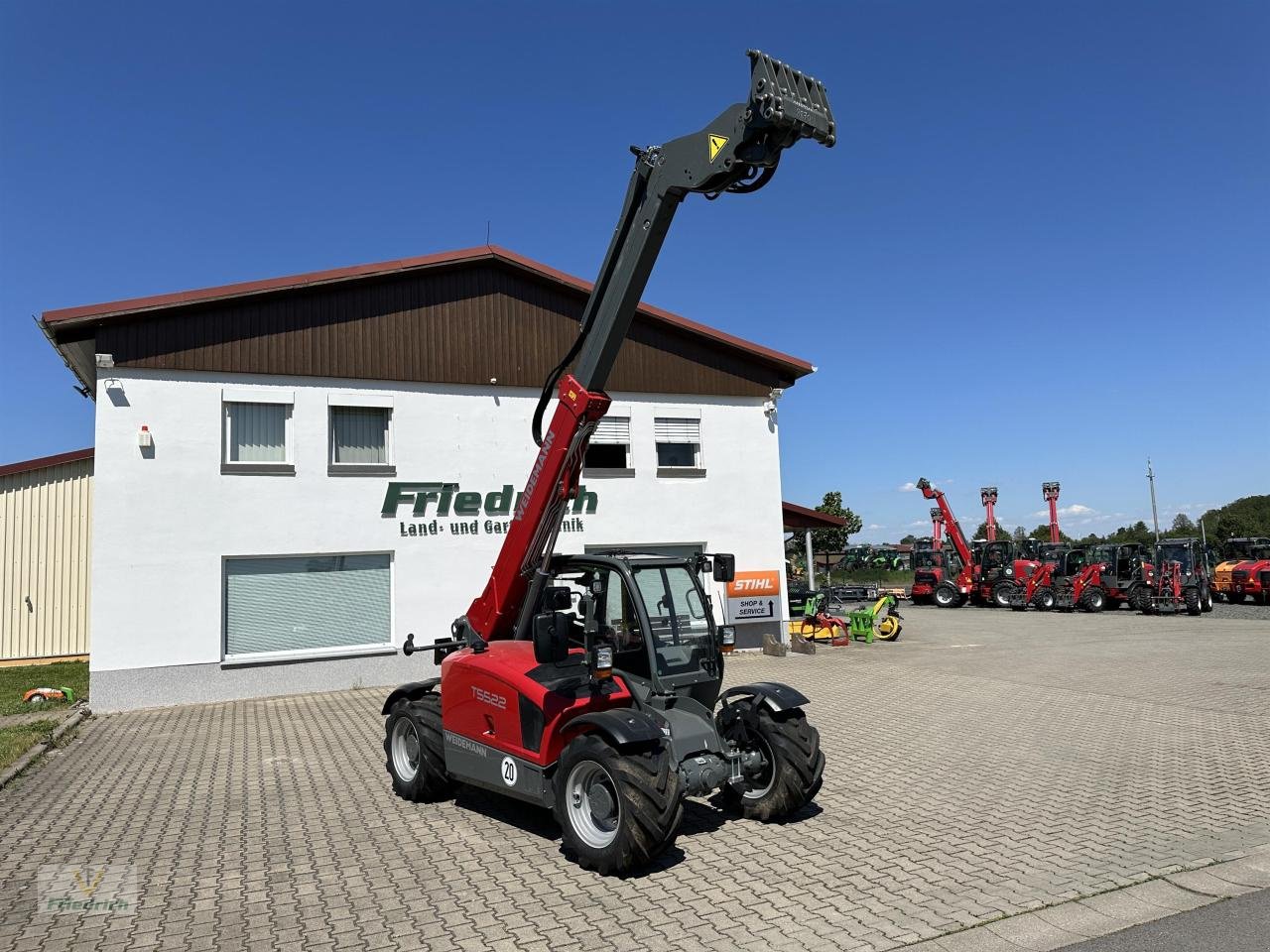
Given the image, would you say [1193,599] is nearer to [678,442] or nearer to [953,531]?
[953,531]

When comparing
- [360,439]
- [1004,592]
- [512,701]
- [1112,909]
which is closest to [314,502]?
[360,439]

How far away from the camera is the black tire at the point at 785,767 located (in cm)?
625

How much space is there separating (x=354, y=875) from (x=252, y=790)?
2751mm

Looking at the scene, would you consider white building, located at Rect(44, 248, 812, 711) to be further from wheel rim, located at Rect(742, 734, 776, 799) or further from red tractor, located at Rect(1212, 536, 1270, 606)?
red tractor, located at Rect(1212, 536, 1270, 606)

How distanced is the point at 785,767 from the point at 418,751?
3.14 meters

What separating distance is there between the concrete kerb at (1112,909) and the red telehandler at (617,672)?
175 cm

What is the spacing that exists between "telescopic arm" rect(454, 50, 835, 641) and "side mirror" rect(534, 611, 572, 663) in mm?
1132

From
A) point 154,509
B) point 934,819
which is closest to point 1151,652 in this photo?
point 934,819

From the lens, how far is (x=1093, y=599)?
28.0 m

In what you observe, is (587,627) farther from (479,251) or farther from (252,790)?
(479,251)

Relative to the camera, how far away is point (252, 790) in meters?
7.79

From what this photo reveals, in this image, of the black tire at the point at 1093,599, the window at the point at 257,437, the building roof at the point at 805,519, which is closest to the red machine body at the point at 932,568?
the black tire at the point at 1093,599

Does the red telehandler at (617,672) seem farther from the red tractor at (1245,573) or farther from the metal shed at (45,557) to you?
the red tractor at (1245,573)

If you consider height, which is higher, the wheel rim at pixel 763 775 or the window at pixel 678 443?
the window at pixel 678 443
